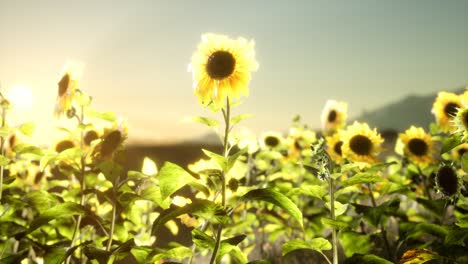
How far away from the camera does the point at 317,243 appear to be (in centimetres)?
155

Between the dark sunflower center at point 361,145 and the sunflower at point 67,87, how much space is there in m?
1.64

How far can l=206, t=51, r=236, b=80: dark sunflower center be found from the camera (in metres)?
1.84

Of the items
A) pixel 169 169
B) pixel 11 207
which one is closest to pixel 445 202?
pixel 169 169

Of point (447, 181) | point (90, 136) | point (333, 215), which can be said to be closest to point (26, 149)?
point (90, 136)

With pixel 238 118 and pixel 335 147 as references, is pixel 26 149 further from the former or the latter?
pixel 335 147

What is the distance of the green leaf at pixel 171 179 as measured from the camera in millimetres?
1250

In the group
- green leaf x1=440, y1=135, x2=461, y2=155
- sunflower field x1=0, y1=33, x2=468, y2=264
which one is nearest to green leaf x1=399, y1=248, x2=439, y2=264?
sunflower field x1=0, y1=33, x2=468, y2=264

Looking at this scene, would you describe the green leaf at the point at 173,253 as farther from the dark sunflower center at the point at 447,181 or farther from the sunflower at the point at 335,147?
the sunflower at the point at 335,147

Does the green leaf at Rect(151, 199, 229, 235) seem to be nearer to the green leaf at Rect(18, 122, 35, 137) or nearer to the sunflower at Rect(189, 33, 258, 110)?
the sunflower at Rect(189, 33, 258, 110)

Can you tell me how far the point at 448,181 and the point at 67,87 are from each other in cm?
180

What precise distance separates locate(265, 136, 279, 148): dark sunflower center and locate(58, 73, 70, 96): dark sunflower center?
2.42 meters

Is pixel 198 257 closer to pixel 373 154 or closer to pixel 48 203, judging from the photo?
pixel 373 154

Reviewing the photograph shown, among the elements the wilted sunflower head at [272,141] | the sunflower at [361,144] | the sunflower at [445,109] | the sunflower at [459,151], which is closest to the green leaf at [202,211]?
the sunflower at [361,144]

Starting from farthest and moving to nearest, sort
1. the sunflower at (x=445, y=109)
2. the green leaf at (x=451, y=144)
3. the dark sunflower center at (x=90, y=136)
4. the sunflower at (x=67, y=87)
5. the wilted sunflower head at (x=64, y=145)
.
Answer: the sunflower at (x=445, y=109) < the wilted sunflower head at (x=64, y=145) < the dark sunflower center at (x=90, y=136) < the sunflower at (x=67, y=87) < the green leaf at (x=451, y=144)
